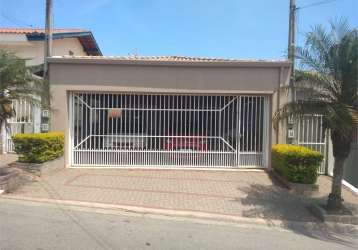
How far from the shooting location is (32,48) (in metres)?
20.1

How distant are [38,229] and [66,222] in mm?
641

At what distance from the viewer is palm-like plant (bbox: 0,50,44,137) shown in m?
9.98

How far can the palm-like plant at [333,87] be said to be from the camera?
8.15 meters

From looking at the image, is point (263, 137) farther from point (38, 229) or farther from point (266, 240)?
point (38, 229)

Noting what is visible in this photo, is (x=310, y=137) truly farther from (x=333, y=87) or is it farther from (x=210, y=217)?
(x=210, y=217)

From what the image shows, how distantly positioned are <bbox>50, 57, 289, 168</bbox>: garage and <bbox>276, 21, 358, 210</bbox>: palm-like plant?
156 inches

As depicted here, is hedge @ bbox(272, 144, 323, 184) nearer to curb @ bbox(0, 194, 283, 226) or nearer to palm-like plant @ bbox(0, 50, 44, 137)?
curb @ bbox(0, 194, 283, 226)

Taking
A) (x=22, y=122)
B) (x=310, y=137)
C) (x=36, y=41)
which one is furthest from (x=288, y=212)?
(x=36, y=41)

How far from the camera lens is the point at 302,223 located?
8.05m

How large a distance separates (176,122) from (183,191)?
11.2ft

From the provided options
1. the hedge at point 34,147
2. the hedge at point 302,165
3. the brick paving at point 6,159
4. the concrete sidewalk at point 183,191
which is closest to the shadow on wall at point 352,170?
the concrete sidewalk at point 183,191

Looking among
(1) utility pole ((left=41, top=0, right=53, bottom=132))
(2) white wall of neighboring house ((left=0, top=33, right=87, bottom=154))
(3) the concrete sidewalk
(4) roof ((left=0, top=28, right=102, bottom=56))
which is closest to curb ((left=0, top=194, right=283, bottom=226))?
(3) the concrete sidewalk

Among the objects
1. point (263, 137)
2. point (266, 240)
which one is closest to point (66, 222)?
point (266, 240)

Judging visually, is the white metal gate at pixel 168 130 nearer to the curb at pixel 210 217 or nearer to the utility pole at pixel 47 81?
the utility pole at pixel 47 81
